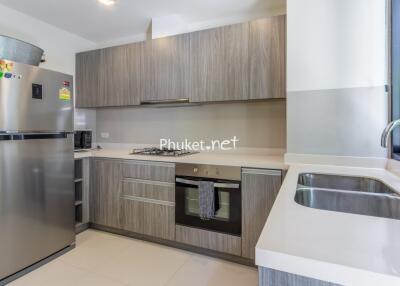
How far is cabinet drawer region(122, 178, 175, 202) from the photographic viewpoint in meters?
2.25

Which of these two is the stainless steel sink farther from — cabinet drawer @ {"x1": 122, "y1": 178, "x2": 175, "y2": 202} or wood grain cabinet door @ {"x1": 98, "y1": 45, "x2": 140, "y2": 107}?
wood grain cabinet door @ {"x1": 98, "y1": 45, "x2": 140, "y2": 107}

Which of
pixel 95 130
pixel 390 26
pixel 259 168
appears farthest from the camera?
pixel 95 130

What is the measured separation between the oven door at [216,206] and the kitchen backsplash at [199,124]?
72 centimetres

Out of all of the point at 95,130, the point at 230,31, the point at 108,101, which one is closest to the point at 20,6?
the point at 108,101

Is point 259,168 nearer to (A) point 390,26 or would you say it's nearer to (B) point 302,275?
(A) point 390,26

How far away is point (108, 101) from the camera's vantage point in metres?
2.89

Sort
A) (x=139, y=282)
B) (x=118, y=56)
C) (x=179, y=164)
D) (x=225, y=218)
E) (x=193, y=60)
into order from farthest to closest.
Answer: (x=118, y=56)
(x=193, y=60)
(x=179, y=164)
(x=225, y=218)
(x=139, y=282)

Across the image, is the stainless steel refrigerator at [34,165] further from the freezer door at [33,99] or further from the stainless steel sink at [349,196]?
the stainless steel sink at [349,196]

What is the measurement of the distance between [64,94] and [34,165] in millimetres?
688

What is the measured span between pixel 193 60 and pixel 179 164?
1091 millimetres

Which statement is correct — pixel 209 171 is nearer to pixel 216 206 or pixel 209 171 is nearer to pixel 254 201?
pixel 216 206

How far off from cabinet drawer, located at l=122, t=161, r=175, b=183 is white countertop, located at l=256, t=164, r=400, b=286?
1.58 meters

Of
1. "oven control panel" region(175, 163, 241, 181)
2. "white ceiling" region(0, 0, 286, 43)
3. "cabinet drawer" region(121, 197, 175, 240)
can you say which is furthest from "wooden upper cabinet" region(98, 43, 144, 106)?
"cabinet drawer" region(121, 197, 175, 240)

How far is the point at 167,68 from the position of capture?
2551 mm
